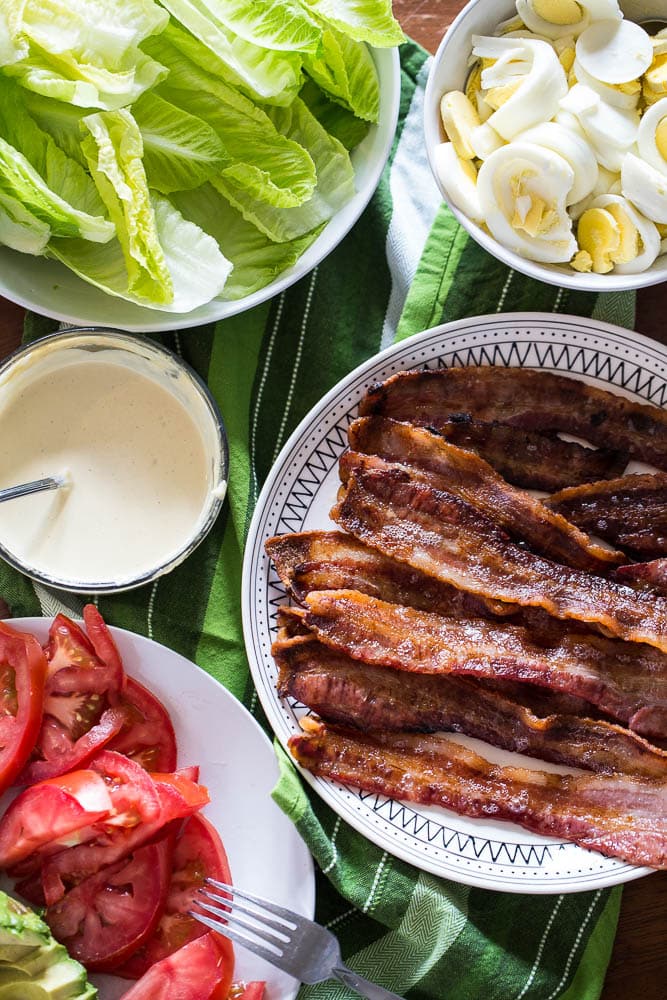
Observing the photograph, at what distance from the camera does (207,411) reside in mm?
2031

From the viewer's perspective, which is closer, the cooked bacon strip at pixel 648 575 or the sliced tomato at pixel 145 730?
the cooked bacon strip at pixel 648 575

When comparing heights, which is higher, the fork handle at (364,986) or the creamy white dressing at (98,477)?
the creamy white dressing at (98,477)

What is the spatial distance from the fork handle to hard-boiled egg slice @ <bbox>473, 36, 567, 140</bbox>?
165 centimetres

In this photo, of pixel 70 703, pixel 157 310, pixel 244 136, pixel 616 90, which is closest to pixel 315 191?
pixel 244 136

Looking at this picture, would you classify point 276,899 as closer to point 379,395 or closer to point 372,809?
point 372,809

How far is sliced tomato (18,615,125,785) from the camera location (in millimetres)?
1987

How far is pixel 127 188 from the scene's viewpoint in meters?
1.70

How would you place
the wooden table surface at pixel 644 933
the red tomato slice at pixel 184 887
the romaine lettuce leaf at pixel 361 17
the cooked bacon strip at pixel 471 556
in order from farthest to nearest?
the wooden table surface at pixel 644 933 → the red tomato slice at pixel 184 887 → the cooked bacon strip at pixel 471 556 → the romaine lettuce leaf at pixel 361 17

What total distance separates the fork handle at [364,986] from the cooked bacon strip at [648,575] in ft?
3.07

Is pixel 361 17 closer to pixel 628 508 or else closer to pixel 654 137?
pixel 654 137

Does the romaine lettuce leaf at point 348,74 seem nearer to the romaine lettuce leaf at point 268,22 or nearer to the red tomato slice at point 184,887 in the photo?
the romaine lettuce leaf at point 268,22

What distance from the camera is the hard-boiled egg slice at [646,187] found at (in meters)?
1.78

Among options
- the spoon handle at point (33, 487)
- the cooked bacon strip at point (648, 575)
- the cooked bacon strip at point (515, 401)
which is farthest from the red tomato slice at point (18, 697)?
the cooked bacon strip at point (648, 575)

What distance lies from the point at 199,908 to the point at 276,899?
0.55ft
